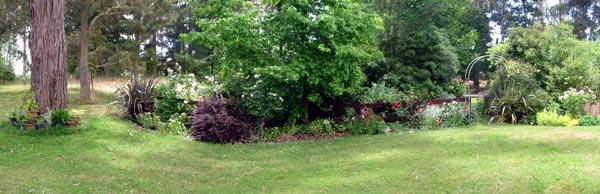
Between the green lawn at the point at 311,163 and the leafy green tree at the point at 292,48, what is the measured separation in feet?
5.12

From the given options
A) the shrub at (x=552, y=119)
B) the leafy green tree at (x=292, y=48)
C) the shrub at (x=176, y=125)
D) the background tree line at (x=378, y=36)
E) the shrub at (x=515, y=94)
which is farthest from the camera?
the background tree line at (x=378, y=36)

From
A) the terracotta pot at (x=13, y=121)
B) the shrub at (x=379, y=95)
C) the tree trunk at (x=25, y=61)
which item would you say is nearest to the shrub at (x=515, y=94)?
the shrub at (x=379, y=95)

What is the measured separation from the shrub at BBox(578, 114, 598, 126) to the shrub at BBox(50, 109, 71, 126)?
1170cm

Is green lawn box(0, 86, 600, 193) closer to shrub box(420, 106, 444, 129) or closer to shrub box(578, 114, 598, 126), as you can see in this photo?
shrub box(420, 106, 444, 129)

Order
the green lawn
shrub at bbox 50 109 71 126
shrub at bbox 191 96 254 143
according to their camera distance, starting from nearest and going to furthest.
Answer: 1. the green lawn
2. shrub at bbox 50 109 71 126
3. shrub at bbox 191 96 254 143

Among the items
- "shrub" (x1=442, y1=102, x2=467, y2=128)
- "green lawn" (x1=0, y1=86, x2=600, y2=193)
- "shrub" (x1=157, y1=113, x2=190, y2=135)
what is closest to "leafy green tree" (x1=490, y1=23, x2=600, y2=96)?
"shrub" (x1=442, y1=102, x2=467, y2=128)

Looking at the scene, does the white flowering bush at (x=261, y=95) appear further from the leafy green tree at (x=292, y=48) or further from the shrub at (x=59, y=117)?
the shrub at (x=59, y=117)

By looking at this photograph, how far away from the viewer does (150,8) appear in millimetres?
18359

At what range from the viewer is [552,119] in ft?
37.8

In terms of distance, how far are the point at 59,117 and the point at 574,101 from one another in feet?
40.1

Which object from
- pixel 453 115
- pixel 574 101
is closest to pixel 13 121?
pixel 453 115

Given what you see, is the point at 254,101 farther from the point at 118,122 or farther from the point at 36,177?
the point at 36,177

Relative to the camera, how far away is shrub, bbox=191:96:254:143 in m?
10.1

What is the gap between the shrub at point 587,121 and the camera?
445 inches
